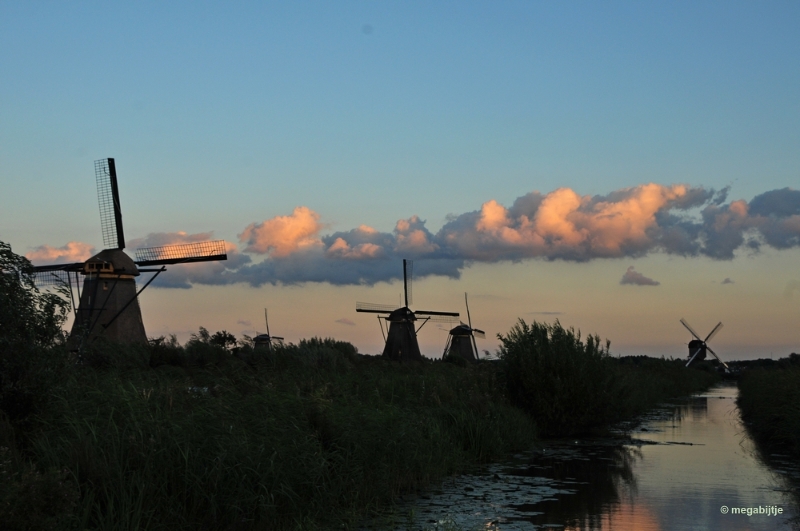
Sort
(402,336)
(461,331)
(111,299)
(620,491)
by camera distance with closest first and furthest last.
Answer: (620,491) → (111,299) → (402,336) → (461,331)

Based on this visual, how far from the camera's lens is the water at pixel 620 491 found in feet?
36.3

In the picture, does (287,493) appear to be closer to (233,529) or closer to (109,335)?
(233,529)

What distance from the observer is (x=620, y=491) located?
536 inches

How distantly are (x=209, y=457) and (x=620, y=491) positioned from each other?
7.62 metres

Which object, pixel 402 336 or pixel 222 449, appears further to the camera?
pixel 402 336

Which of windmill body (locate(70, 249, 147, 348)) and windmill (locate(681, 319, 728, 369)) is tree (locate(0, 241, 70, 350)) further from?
windmill (locate(681, 319, 728, 369))

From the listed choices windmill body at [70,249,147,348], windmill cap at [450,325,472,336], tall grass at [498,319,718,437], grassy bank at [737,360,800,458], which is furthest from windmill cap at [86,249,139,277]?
windmill cap at [450,325,472,336]

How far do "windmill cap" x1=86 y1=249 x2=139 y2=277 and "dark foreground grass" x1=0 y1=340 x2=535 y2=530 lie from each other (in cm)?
2481

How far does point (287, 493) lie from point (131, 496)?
6.93 ft

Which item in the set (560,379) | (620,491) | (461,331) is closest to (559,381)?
(560,379)

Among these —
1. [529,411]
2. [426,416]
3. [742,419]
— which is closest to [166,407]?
[426,416]

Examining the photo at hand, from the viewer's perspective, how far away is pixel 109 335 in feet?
121

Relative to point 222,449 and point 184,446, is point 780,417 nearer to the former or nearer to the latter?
point 222,449

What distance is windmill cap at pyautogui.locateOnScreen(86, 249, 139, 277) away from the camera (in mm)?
38719
